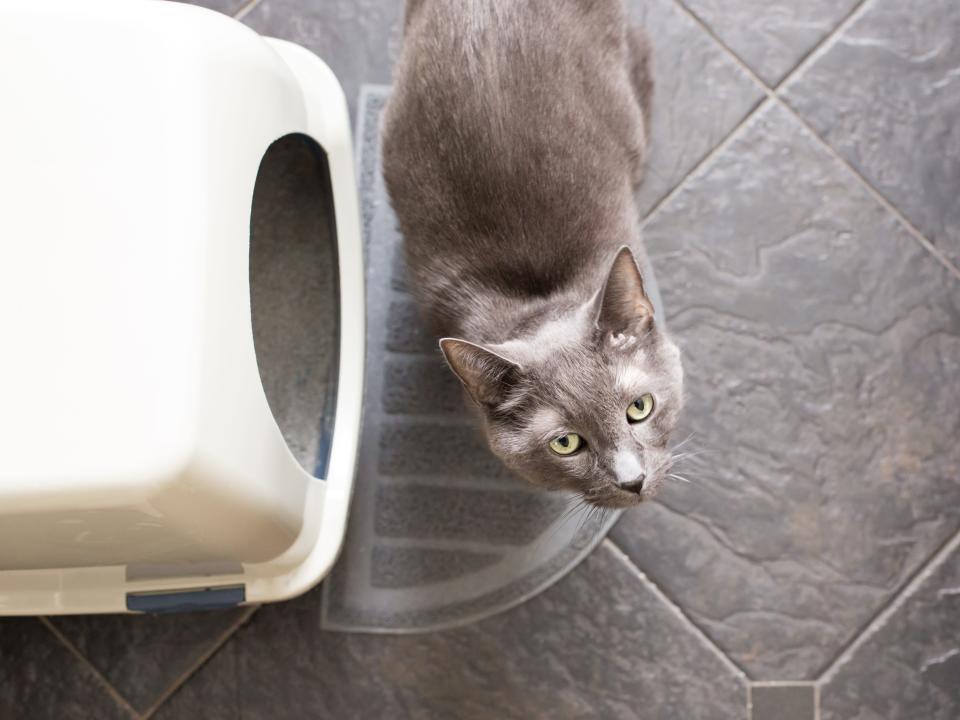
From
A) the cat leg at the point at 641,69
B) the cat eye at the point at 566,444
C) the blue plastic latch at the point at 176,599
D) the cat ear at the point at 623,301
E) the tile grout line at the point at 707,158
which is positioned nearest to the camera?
the cat ear at the point at 623,301

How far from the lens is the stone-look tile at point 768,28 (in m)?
1.42

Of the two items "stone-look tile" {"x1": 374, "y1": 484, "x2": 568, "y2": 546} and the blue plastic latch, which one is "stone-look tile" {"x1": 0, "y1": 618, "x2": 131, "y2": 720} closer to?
the blue plastic latch

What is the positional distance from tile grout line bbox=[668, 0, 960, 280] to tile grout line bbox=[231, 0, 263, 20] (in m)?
0.76

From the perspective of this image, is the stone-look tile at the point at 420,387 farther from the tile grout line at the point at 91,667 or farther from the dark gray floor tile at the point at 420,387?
the tile grout line at the point at 91,667

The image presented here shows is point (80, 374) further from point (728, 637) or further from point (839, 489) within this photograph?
point (839, 489)

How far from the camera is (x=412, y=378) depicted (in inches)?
53.6

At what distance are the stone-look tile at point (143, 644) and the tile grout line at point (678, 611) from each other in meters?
0.64

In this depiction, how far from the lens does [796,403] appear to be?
1362 mm

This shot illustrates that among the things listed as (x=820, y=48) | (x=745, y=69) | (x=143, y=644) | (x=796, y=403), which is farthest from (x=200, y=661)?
(x=820, y=48)

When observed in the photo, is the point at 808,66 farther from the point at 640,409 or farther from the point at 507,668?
the point at 507,668

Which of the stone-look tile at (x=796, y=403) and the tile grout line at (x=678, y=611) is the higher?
the stone-look tile at (x=796, y=403)

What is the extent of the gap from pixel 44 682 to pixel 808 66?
1688mm

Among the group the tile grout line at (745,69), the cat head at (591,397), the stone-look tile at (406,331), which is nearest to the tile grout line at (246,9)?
the stone-look tile at (406,331)

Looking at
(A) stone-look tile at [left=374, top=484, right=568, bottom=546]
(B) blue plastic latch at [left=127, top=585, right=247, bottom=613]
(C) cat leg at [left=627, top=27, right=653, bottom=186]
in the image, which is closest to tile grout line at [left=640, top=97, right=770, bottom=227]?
(C) cat leg at [left=627, top=27, right=653, bottom=186]
